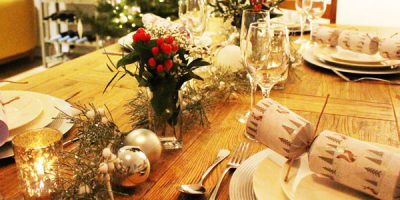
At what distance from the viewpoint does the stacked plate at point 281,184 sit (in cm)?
60

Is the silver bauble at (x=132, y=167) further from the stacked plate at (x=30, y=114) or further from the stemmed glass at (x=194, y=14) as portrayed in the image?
the stemmed glass at (x=194, y=14)

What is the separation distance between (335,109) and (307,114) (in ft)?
0.26

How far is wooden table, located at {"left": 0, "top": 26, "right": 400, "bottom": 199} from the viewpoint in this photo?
27.7 inches

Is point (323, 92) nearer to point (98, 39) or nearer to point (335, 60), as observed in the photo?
point (335, 60)

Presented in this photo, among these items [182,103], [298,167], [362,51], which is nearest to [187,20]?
[362,51]

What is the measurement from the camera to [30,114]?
83 centimetres

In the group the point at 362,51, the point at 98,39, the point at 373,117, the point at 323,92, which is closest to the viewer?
the point at 373,117

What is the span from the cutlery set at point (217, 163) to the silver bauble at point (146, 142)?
0.08m

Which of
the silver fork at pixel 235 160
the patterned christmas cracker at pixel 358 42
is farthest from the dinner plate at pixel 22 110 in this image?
the patterned christmas cracker at pixel 358 42

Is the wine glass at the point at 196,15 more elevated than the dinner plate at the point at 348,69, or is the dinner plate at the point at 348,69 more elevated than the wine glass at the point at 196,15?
the wine glass at the point at 196,15

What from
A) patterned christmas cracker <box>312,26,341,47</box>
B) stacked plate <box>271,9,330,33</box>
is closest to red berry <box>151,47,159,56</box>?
patterned christmas cracker <box>312,26,341,47</box>

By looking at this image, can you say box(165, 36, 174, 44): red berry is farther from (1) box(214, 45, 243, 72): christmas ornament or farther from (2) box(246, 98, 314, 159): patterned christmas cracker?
(1) box(214, 45, 243, 72): christmas ornament

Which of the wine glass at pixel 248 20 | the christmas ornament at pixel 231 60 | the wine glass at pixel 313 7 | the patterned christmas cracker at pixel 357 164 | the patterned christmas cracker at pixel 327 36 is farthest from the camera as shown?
the wine glass at pixel 313 7

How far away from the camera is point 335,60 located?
1.29 m
